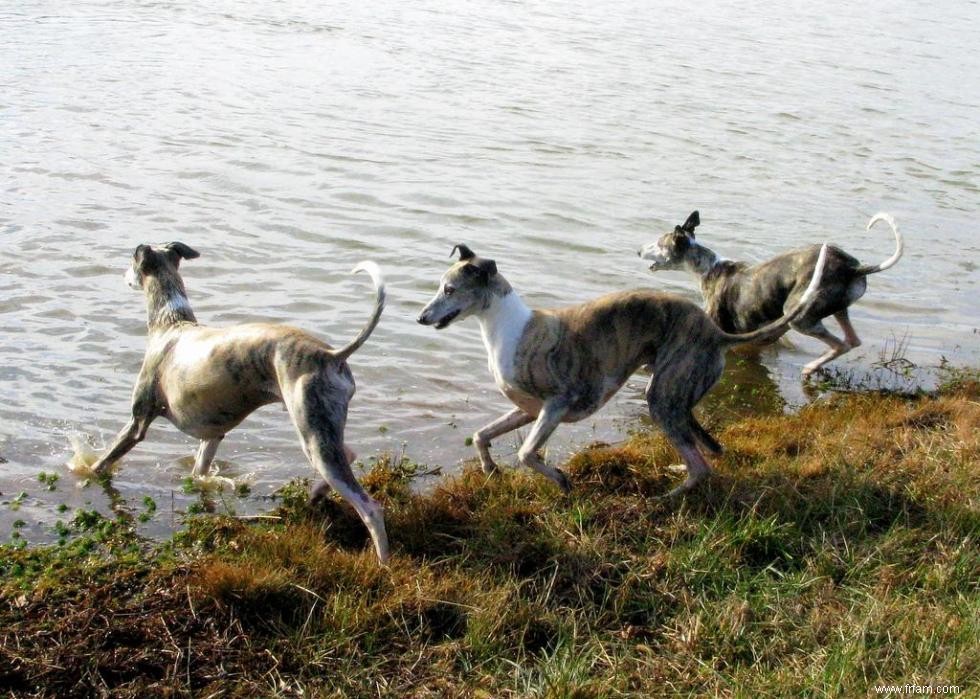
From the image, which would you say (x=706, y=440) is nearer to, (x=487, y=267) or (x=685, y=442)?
(x=685, y=442)

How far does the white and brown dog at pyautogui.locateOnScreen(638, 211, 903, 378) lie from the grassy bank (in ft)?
8.42

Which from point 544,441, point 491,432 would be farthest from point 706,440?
point 491,432

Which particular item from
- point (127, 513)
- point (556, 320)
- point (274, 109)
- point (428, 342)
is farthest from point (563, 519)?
point (274, 109)

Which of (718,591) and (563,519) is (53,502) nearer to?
(563,519)

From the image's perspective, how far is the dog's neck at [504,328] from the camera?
269 inches

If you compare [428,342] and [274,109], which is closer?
[428,342]

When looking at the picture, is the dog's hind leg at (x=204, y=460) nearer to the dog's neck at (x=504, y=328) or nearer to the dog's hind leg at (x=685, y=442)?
the dog's neck at (x=504, y=328)

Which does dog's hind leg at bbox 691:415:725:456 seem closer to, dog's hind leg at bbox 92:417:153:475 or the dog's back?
the dog's back

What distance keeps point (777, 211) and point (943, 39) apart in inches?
629

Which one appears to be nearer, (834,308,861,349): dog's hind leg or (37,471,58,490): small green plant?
(37,471,58,490): small green plant

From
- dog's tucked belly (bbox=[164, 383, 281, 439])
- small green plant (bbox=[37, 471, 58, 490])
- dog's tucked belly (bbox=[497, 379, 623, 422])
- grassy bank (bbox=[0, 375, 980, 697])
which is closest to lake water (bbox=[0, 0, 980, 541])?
small green plant (bbox=[37, 471, 58, 490])

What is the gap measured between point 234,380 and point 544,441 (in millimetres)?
1759

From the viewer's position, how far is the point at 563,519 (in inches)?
236

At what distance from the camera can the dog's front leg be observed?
21.2 ft
